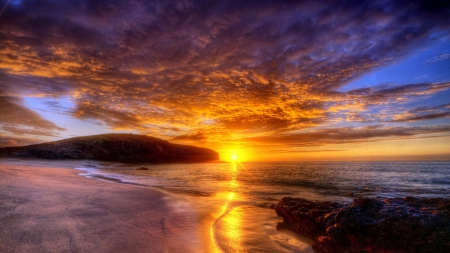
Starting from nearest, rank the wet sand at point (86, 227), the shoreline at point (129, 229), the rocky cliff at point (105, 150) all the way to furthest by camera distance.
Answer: the wet sand at point (86, 227)
the shoreline at point (129, 229)
the rocky cliff at point (105, 150)

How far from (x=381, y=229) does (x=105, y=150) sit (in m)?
101

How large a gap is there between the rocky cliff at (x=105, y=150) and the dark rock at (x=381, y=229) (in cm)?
7899

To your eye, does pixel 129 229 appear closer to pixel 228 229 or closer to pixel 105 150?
pixel 228 229

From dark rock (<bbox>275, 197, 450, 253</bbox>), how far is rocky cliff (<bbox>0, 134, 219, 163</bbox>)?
259ft

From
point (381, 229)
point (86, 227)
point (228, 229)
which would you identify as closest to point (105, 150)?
point (86, 227)

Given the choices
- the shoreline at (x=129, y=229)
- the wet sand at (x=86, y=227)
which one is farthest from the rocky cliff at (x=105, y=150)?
the shoreline at (x=129, y=229)

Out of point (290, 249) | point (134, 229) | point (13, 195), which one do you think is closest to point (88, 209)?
point (134, 229)

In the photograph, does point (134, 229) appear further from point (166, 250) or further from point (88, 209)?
point (88, 209)

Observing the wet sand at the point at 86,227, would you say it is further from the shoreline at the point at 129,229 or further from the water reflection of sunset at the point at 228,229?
the water reflection of sunset at the point at 228,229

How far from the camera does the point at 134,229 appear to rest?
14.9ft

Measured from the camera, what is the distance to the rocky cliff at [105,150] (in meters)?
65.9

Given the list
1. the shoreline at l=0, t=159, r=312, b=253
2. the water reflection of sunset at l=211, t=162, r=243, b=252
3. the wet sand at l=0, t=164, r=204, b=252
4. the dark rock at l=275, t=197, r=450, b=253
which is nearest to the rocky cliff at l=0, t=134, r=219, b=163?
the wet sand at l=0, t=164, r=204, b=252

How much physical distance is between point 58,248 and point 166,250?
5.90 feet

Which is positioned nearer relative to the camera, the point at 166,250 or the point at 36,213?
the point at 166,250
